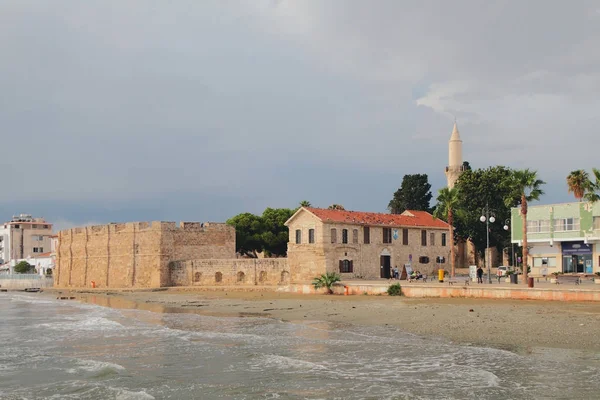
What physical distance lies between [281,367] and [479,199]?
47.2m

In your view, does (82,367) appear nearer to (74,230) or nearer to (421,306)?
(421,306)

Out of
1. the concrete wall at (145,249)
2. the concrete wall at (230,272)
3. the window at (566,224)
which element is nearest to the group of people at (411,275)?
the concrete wall at (230,272)

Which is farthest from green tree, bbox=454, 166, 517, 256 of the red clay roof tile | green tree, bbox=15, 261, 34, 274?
green tree, bbox=15, 261, 34, 274

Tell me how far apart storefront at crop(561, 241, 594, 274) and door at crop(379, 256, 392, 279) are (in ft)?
40.9

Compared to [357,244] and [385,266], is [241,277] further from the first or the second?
[385,266]

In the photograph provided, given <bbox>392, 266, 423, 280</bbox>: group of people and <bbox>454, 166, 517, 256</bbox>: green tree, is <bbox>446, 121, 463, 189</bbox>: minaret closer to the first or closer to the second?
<bbox>454, 166, 517, 256</bbox>: green tree

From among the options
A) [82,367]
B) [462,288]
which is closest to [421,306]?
[462,288]

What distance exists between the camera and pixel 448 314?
22344 mm

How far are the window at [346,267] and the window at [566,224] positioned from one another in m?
15.3

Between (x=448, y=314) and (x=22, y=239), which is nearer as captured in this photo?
(x=448, y=314)

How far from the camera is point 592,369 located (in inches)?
498

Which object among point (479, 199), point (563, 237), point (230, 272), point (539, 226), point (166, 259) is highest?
point (479, 199)

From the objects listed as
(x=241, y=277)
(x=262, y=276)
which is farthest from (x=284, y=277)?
(x=241, y=277)

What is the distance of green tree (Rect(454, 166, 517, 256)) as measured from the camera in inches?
2261
